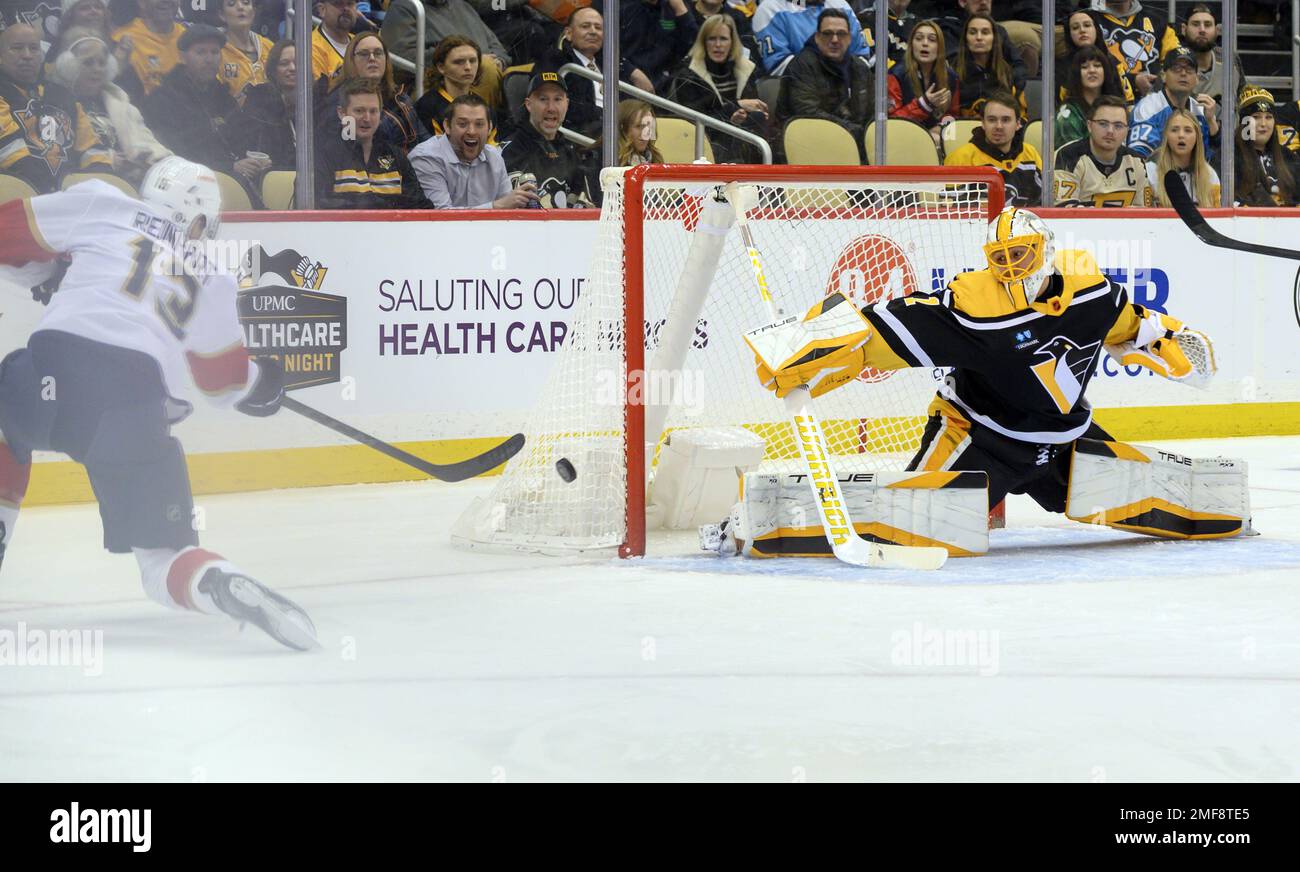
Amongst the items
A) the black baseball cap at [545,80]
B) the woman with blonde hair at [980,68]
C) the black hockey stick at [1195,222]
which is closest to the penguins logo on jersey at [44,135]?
the black baseball cap at [545,80]

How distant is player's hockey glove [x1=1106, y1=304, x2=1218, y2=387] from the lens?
4.73m

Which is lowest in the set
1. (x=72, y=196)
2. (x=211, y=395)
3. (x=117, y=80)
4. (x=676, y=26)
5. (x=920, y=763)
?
(x=920, y=763)

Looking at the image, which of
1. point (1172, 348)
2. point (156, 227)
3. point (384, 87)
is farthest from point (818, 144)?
point (156, 227)

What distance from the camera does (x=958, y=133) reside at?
7.36 meters

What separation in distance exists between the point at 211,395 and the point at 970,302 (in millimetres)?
2082

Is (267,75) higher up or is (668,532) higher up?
(267,75)

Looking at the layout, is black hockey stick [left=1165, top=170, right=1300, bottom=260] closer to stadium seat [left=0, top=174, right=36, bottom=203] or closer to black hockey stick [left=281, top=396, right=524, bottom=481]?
black hockey stick [left=281, top=396, right=524, bottom=481]

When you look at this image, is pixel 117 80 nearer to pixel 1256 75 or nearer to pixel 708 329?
pixel 708 329

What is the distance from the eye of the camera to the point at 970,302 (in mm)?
4488

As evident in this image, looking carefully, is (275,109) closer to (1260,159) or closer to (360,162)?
(360,162)

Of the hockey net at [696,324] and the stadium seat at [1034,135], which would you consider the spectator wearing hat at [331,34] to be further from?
the stadium seat at [1034,135]

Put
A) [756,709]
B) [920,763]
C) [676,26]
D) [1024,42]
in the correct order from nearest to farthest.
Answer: [920,763] < [756,709] < [676,26] < [1024,42]

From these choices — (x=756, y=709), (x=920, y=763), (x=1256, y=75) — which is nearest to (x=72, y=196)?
(x=756, y=709)

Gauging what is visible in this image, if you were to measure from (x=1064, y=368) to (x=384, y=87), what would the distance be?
2.76 m
